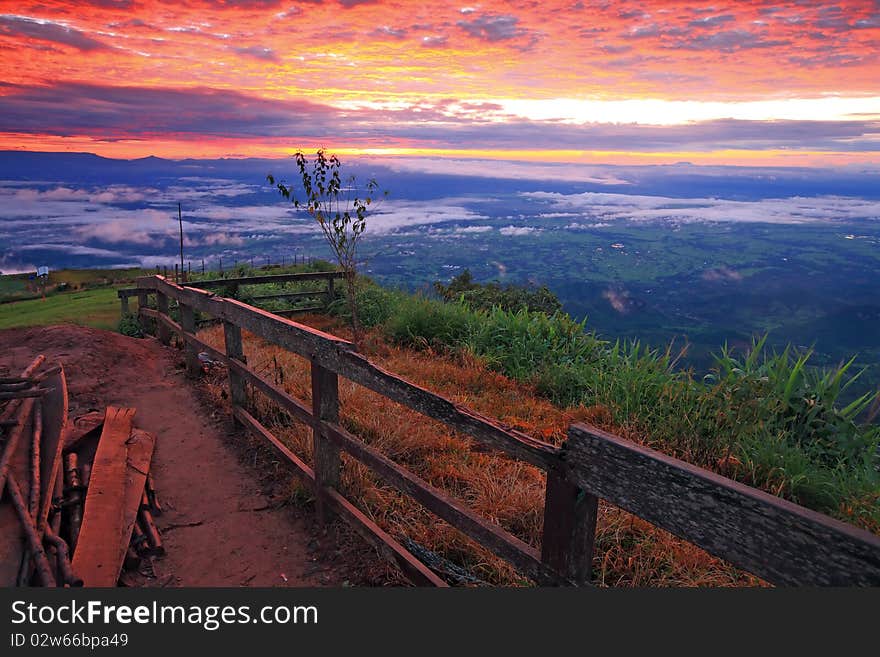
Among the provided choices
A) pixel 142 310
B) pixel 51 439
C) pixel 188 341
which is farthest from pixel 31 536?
pixel 142 310

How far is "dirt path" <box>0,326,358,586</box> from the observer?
3.95m

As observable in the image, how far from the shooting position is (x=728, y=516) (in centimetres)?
174

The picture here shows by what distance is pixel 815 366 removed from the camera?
6969mm

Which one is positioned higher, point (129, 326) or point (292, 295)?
point (292, 295)

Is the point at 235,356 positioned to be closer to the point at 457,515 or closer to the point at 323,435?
the point at 323,435

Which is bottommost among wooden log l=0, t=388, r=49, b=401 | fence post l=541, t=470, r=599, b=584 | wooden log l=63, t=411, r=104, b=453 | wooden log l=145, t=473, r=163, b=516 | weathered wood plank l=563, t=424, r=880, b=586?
wooden log l=145, t=473, r=163, b=516

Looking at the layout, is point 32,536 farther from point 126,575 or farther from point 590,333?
point 590,333

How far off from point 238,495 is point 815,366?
21.4 ft

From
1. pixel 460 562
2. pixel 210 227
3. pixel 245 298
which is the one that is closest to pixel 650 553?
pixel 460 562

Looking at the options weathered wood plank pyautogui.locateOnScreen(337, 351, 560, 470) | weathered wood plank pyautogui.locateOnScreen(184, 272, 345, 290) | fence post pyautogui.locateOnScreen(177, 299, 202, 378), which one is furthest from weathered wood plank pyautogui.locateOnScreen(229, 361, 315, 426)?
weathered wood plank pyautogui.locateOnScreen(184, 272, 345, 290)

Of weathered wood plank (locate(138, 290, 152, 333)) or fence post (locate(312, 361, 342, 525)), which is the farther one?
weathered wood plank (locate(138, 290, 152, 333))

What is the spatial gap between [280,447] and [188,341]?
3.10 metres

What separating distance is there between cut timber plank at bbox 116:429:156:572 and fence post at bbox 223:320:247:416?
85cm

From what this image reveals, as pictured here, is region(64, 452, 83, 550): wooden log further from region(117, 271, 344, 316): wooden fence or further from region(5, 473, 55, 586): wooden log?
region(117, 271, 344, 316): wooden fence
